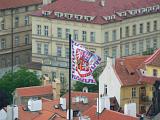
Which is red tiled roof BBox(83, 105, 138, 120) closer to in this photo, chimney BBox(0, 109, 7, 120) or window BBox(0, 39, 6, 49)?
chimney BBox(0, 109, 7, 120)

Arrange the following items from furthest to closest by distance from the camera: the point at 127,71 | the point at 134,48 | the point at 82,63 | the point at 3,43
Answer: the point at 3,43 → the point at 134,48 → the point at 127,71 → the point at 82,63

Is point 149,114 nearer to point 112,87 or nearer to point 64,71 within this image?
point 112,87

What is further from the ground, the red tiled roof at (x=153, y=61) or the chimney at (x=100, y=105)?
the red tiled roof at (x=153, y=61)

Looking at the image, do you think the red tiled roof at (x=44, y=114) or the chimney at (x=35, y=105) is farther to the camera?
the chimney at (x=35, y=105)

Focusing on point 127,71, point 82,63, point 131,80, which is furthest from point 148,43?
point 82,63

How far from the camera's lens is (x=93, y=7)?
12825 centimetres

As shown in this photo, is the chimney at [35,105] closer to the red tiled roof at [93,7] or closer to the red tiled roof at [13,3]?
the red tiled roof at [93,7]

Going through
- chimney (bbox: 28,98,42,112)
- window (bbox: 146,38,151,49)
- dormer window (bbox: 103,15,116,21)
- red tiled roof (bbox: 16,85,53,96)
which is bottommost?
chimney (bbox: 28,98,42,112)

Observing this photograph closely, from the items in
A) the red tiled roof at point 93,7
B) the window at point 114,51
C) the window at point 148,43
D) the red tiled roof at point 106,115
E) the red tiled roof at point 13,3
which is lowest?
the red tiled roof at point 106,115

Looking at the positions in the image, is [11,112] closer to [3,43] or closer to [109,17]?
[109,17]

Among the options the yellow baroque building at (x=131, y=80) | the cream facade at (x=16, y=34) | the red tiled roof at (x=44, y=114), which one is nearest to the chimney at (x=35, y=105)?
the red tiled roof at (x=44, y=114)

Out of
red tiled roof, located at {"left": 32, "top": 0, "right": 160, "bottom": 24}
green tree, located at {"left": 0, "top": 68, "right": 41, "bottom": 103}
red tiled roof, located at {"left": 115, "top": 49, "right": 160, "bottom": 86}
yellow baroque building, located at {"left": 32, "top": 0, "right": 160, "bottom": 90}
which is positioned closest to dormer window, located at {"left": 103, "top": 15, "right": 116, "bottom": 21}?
yellow baroque building, located at {"left": 32, "top": 0, "right": 160, "bottom": 90}

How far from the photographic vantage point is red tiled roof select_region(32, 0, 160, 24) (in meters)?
127

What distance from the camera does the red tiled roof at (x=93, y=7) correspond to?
127250 millimetres
